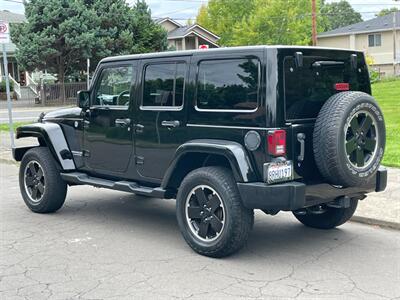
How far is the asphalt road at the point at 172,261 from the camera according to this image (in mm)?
4520

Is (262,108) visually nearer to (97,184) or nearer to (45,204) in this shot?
(97,184)

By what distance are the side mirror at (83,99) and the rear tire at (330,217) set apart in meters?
2.91

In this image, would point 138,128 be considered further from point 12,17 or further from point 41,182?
point 12,17

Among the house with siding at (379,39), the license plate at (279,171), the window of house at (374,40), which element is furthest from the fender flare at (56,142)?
the window of house at (374,40)

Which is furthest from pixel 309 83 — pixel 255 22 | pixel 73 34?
pixel 255 22

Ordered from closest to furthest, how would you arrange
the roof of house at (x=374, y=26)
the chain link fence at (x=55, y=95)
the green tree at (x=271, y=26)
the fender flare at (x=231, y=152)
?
the fender flare at (x=231, y=152) → the chain link fence at (x=55, y=95) → the green tree at (x=271, y=26) → the roof of house at (x=374, y=26)

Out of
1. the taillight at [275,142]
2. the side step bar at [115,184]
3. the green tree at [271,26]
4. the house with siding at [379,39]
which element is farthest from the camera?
the house with siding at [379,39]

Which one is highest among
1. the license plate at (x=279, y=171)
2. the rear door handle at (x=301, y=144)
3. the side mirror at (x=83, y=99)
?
the side mirror at (x=83, y=99)

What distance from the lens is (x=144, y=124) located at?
19.8 feet

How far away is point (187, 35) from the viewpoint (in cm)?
4581

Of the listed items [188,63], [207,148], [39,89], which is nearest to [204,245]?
[207,148]

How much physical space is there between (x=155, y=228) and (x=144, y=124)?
1.29 metres

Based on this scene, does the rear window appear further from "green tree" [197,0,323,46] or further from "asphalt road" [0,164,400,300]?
"green tree" [197,0,323,46]

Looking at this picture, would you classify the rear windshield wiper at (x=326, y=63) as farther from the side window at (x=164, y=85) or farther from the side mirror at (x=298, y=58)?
the side window at (x=164, y=85)
